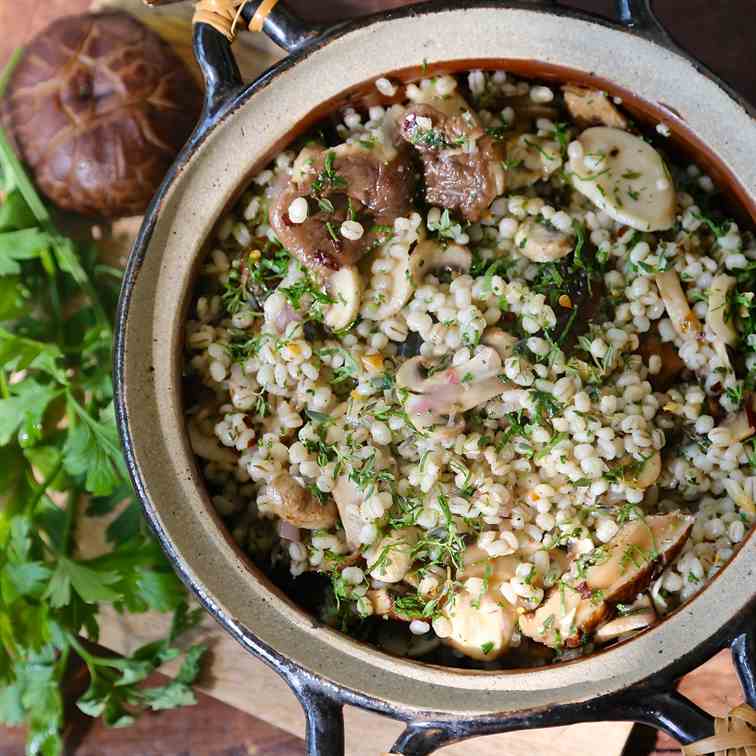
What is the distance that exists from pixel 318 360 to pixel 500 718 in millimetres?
737

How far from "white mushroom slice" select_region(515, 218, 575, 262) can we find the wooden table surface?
704 millimetres

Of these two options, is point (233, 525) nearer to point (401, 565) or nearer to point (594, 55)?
point (401, 565)

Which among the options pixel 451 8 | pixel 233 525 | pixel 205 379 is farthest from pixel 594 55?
pixel 233 525

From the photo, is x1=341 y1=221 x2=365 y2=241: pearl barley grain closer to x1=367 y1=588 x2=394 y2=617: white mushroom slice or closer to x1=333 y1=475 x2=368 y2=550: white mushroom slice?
x1=333 y1=475 x2=368 y2=550: white mushroom slice

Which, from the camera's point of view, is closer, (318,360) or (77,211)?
(318,360)

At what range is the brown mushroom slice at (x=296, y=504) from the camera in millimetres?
1714

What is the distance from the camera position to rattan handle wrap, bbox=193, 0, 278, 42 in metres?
1.68

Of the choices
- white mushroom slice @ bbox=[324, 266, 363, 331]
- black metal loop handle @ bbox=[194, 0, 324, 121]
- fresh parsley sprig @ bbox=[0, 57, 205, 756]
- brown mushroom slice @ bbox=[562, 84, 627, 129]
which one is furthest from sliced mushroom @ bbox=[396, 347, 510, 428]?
fresh parsley sprig @ bbox=[0, 57, 205, 756]

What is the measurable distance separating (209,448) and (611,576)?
0.82 metres

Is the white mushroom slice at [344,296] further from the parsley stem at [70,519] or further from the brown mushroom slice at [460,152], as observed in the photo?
the parsley stem at [70,519]

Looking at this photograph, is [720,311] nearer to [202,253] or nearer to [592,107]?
[592,107]

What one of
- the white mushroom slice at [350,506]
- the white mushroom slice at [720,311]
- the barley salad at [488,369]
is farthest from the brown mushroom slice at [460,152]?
the white mushroom slice at [350,506]

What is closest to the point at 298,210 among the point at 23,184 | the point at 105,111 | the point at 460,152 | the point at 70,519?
the point at 460,152

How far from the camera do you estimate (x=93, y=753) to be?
7.66ft
